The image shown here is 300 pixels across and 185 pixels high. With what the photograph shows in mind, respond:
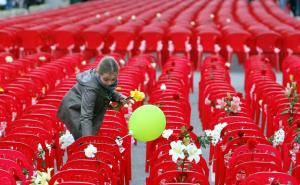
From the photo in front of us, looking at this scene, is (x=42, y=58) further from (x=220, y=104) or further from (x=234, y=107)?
(x=234, y=107)

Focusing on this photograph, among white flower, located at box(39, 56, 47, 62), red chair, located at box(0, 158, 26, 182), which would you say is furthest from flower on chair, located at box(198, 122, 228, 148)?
white flower, located at box(39, 56, 47, 62)

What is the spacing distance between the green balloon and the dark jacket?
58cm

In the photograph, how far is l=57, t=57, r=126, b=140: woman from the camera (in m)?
6.30

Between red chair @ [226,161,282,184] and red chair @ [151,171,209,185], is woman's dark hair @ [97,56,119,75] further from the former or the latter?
red chair @ [226,161,282,184]

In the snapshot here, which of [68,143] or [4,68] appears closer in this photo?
[68,143]

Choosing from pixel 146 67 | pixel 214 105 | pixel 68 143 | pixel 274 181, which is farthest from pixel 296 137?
pixel 146 67

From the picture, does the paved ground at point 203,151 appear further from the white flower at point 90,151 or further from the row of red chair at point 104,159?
the white flower at point 90,151

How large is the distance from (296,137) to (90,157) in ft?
7.00

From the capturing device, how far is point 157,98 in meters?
8.77

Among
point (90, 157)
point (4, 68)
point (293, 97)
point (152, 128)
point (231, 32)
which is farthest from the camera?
point (231, 32)

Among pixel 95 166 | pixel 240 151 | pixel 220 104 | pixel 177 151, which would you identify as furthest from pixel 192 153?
pixel 220 104

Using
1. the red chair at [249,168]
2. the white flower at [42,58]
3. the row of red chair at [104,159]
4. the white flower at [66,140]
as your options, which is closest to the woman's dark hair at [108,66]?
the row of red chair at [104,159]

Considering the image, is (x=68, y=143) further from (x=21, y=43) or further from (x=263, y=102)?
(x=21, y=43)

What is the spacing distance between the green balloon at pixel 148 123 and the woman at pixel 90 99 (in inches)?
21.9
